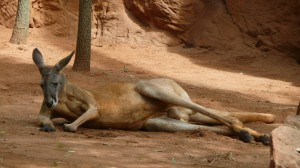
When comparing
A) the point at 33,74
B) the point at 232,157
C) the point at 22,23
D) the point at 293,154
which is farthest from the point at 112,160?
the point at 22,23

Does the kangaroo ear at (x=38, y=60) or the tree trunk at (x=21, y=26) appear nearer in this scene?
the kangaroo ear at (x=38, y=60)

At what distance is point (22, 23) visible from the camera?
55.1 ft

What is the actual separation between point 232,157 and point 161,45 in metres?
11.8

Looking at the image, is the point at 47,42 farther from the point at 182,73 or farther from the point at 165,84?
the point at 165,84

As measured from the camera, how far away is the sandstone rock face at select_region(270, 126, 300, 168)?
4531 millimetres

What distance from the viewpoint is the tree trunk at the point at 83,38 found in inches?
559

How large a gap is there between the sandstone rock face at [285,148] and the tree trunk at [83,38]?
9.54 metres

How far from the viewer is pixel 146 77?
14.6 metres

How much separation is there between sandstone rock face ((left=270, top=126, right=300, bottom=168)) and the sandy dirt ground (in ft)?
4.67

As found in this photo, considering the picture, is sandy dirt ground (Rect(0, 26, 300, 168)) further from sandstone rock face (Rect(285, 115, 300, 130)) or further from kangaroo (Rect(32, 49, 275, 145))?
sandstone rock face (Rect(285, 115, 300, 130))

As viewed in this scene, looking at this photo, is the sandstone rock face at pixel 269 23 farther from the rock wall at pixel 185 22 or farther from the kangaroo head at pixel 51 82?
the kangaroo head at pixel 51 82

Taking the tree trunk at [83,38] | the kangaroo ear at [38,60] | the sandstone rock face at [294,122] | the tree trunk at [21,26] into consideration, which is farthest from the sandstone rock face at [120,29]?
the sandstone rock face at [294,122]

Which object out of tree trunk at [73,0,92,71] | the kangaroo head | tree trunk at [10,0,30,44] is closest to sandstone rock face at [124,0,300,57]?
tree trunk at [10,0,30,44]

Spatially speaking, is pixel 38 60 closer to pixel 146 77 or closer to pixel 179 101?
pixel 179 101
